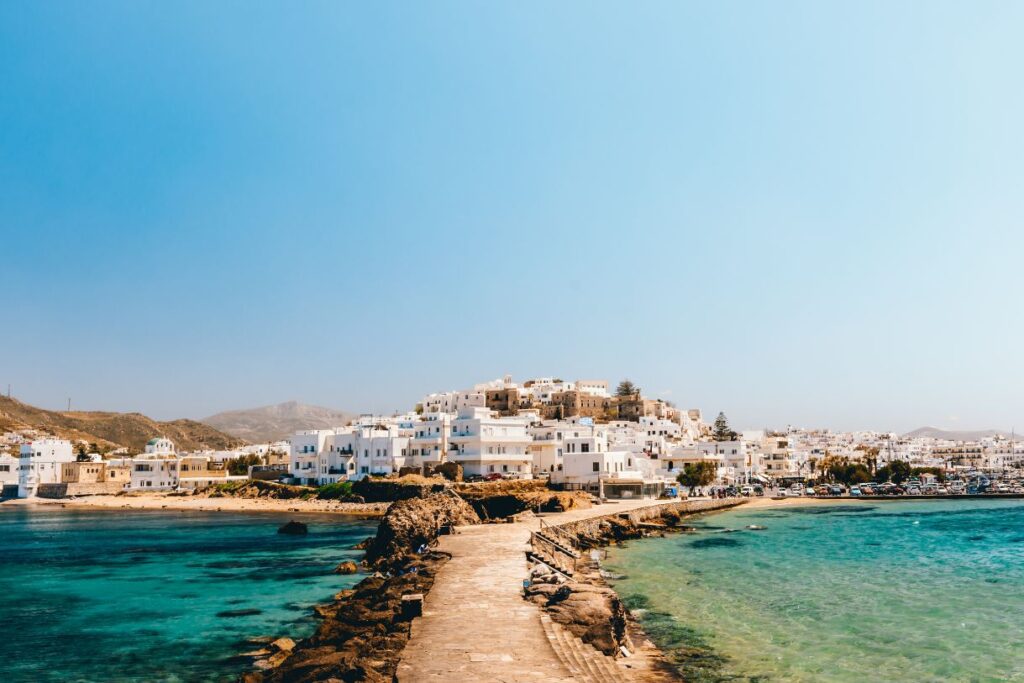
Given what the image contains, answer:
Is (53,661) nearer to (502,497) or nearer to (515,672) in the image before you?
(515,672)

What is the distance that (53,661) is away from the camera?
19266mm

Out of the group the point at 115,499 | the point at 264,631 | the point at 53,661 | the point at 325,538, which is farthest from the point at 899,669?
the point at 115,499

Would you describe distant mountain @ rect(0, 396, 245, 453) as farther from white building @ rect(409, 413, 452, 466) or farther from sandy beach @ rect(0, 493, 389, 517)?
white building @ rect(409, 413, 452, 466)

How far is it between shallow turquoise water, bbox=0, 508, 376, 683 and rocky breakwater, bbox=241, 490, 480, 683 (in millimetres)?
1346

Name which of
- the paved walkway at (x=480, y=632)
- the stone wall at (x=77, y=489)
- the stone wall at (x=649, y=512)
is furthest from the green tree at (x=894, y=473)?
the stone wall at (x=77, y=489)

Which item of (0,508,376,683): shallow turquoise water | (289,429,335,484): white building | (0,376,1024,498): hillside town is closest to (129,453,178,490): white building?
(0,376,1024,498): hillside town

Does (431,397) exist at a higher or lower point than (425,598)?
higher

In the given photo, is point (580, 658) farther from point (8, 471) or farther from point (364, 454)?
point (8, 471)

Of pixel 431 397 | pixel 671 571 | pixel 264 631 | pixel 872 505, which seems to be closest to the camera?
pixel 264 631

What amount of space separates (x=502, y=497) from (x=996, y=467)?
116 metres

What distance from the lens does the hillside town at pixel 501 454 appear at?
219ft

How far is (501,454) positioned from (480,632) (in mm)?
53246

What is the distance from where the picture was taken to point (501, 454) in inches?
2660

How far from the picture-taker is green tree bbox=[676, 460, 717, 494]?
76500 mm
